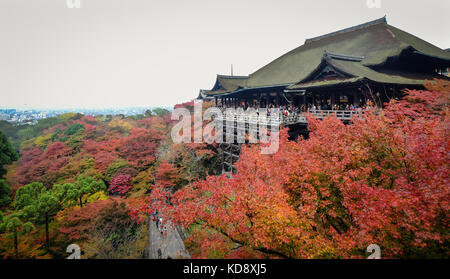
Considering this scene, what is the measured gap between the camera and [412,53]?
16250mm

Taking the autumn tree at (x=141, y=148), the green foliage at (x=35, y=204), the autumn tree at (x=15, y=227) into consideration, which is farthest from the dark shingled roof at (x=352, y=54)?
the autumn tree at (x=15, y=227)

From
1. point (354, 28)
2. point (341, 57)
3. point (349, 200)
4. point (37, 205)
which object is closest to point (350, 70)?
point (341, 57)

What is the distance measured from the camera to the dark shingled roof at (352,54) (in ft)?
48.6

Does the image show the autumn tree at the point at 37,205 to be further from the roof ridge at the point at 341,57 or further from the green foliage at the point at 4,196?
the roof ridge at the point at 341,57

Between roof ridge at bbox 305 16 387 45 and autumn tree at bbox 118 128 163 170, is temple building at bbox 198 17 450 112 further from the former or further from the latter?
autumn tree at bbox 118 128 163 170

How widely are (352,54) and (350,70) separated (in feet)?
29.0

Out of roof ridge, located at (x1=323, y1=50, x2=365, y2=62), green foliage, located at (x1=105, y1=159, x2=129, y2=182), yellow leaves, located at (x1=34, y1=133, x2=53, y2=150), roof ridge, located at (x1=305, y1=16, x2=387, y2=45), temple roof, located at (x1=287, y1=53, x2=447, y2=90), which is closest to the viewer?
temple roof, located at (x1=287, y1=53, x2=447, y2=90)

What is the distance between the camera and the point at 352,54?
20250 millimetres

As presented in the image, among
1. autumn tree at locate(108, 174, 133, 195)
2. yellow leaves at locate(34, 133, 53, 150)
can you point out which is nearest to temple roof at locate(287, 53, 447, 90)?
autumn tree at locate(108, 174, 133, 195)

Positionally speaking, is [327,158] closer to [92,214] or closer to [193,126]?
[92,214]

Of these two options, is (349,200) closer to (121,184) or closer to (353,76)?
(353,76)

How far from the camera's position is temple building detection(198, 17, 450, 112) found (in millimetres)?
13750

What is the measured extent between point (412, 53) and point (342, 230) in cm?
1664
